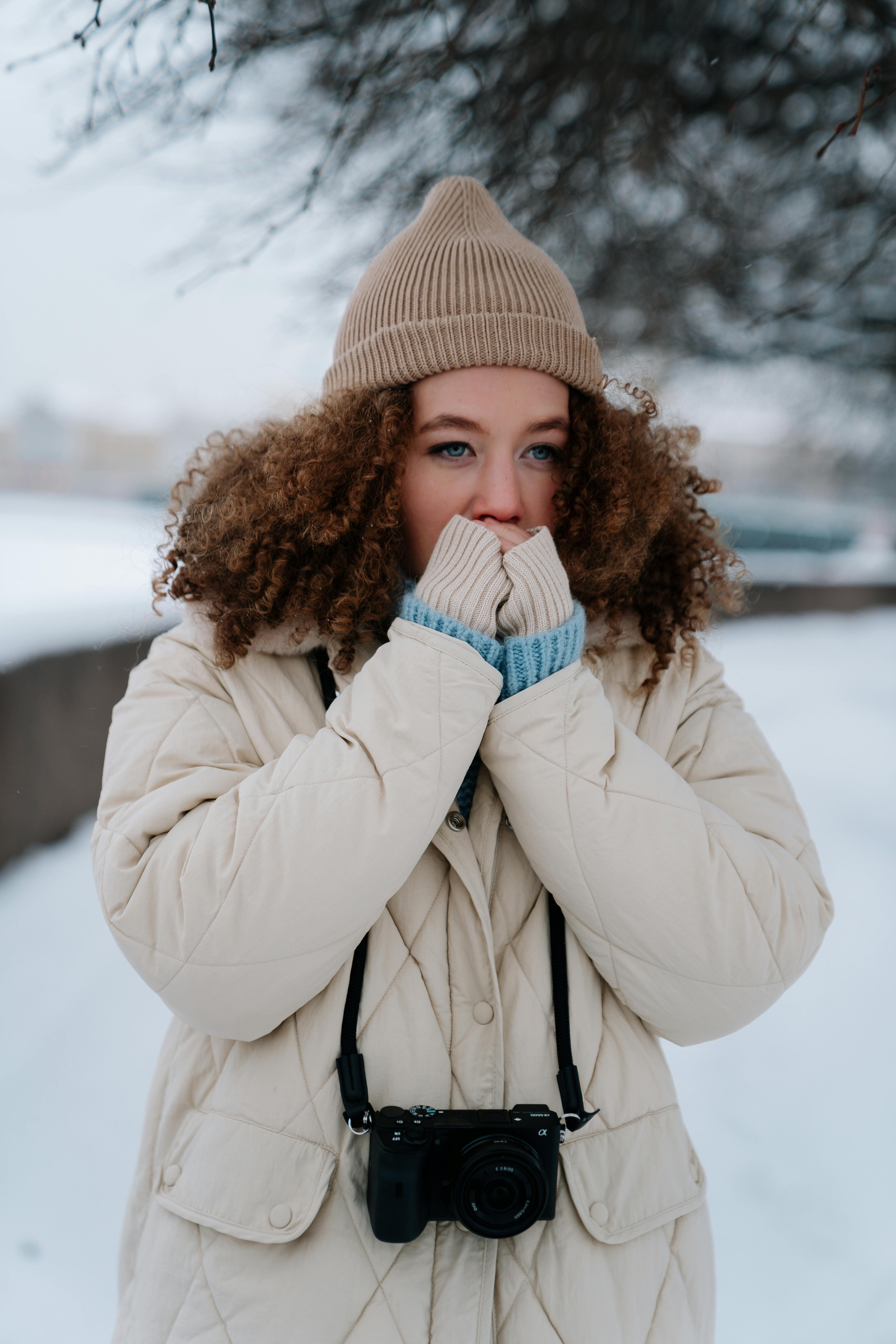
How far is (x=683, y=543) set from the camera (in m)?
1.63

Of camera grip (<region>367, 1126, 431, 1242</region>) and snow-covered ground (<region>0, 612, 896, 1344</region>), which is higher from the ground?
camera grip (<region>367, 1126, 431, 1242</region>)

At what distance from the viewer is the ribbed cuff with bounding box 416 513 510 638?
3.86 feet

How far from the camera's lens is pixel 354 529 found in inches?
57.1

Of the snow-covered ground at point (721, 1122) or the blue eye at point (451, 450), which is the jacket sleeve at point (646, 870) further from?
the snow-covered ground at point (721, 1122)

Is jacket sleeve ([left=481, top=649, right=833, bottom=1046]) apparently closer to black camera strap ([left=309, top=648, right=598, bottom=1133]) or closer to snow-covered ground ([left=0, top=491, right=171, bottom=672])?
black camera strap ([left=309, top=648, right=598, bottom=1133])

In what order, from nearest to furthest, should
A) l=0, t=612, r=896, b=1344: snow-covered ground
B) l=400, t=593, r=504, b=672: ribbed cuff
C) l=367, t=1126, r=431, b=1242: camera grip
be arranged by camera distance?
l=367, t=1126, r=431, b=1242: camera grip, l=400, t=593, r=504, b=672: ribbed cuff, l=0, t=612, r=896, b=1344: snow-covered ground

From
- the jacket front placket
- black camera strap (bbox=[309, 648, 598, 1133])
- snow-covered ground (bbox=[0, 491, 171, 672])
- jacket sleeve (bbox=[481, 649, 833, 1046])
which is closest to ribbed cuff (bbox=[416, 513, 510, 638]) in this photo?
jacket sleeve (bbox=[481, 649, 833, 1046])

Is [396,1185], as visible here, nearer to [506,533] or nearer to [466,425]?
[506,533]

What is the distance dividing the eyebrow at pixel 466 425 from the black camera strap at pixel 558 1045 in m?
0.72

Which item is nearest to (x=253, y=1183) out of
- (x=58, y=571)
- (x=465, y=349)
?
(x=465, y=349)

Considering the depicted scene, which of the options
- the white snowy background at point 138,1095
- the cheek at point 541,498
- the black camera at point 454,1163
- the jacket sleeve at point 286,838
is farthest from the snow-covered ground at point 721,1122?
the black camera at point 454,1163

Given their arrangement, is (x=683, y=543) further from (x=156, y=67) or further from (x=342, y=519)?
(x=156, y=67)

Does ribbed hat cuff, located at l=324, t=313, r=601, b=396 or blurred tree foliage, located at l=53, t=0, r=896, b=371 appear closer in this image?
ribbed hat cuff, located at l=324, t=313, r=601, b=396

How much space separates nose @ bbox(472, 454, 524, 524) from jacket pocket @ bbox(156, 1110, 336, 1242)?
0.91 m
